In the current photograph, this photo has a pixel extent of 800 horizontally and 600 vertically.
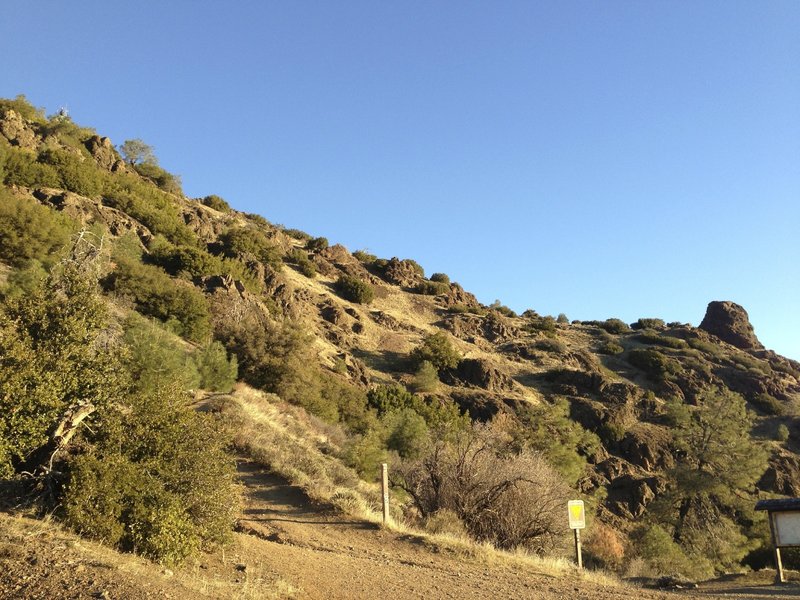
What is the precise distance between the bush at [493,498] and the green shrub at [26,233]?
2519cm

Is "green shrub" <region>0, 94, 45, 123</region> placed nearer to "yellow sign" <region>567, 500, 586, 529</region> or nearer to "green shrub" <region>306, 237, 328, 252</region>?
"green shrub" <region>306, 237, 328, 252</region>

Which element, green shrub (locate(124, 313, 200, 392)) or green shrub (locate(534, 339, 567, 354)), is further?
green shrub (locate(534, 339, 567, 354))

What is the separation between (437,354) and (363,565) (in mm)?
36345

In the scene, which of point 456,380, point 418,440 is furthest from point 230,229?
point 418,440

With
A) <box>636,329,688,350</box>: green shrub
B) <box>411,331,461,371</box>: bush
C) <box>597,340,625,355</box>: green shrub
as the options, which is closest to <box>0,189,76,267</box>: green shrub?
<box>411,331,461,371</box>: bush

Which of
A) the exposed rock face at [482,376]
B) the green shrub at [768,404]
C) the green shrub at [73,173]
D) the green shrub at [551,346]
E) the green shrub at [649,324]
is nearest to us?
the green shrub at [73,173]

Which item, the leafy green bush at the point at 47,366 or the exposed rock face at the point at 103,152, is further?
the exposed rock face at the point at 103,152

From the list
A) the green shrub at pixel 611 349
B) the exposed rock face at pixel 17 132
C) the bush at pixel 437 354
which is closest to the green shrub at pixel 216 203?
the exposed rock face at pixel 17 132

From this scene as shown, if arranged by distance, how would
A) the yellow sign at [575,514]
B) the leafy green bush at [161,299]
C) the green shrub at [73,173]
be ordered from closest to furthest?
the yellow sign at [575,514]
the leafy green bush at [161,299]
the green shrub at [73,173]

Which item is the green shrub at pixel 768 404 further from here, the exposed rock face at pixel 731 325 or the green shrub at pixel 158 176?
the green shrub at pixel 158 176

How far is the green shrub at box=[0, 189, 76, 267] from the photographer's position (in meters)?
31.0

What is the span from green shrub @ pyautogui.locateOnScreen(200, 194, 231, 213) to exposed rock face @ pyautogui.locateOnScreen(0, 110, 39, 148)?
23.7 m

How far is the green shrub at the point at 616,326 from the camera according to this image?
7362 cm

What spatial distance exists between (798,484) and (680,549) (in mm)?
20828
